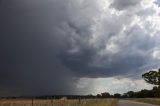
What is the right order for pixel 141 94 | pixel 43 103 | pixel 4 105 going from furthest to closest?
pixel 141 94 → pixel 43 103 → pixel 4 105

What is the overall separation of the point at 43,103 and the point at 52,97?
3.27 metres

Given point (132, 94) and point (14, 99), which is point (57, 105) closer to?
point (14, 99)

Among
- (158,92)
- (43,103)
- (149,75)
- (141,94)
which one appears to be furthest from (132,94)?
(43,103)

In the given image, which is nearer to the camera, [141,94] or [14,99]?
[14,99]

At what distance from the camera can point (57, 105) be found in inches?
A: 1248

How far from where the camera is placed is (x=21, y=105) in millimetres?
23859

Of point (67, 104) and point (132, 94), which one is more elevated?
point (132, 94)

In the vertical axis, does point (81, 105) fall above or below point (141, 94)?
below

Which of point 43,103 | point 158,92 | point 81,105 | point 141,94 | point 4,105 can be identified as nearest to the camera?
point 4,105

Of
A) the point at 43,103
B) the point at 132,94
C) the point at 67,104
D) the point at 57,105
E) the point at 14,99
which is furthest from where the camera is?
the point at 132,94

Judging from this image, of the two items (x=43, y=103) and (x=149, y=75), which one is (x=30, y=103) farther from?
(x=149, y=75)

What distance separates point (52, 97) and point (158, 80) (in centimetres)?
9422

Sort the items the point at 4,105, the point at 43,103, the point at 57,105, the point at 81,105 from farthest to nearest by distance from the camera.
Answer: the point at 81,105 → the point at 57,105 → the point at 43,103 → the point at 4,105

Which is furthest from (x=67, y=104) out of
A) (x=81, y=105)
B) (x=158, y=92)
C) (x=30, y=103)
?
(x=158, y=92)
